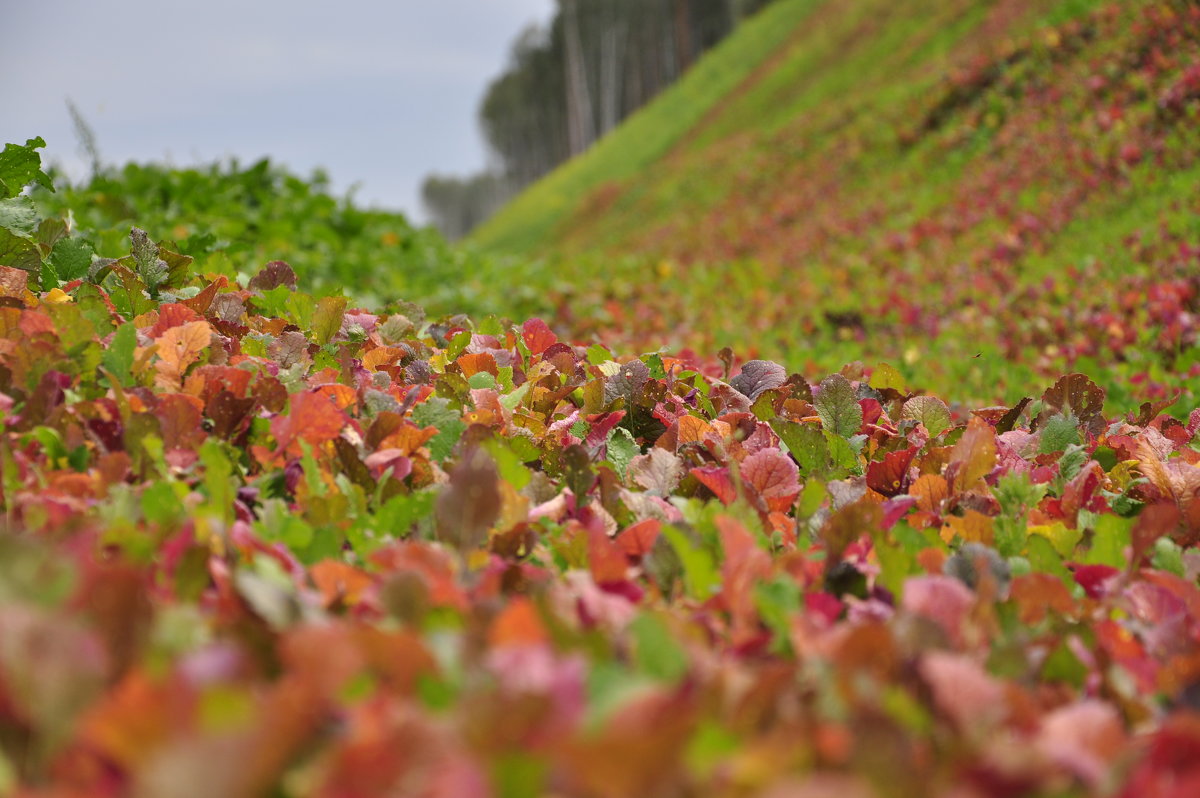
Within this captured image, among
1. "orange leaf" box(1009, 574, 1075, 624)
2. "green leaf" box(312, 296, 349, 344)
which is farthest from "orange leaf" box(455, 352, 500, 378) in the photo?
"orange leaf" box(1009, 574, 1075, 624)

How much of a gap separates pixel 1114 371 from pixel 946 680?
233 inches

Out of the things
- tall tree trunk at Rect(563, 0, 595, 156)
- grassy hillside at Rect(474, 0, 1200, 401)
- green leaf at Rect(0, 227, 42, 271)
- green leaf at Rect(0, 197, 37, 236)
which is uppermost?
tall tree trunk at Rect(563, 0, 595, 156)

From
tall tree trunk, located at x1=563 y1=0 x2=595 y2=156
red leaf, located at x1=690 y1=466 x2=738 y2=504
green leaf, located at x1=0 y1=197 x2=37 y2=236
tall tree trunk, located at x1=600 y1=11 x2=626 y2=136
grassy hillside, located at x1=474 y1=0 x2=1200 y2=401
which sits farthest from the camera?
tall tree trunk, located at x1=600 y1=11 x2=626 y2=136

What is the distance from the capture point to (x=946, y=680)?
0.86m

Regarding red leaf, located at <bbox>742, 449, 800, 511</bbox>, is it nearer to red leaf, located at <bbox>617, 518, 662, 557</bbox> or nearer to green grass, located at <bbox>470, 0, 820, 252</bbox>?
red leaf, located at <bbox>617, 518, 662, 557</bbox>

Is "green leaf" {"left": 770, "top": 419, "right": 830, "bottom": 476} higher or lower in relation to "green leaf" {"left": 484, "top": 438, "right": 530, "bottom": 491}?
lower

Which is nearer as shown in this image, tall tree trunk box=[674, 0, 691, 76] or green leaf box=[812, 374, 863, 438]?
green leaf box=[812, 374, 863, 438]

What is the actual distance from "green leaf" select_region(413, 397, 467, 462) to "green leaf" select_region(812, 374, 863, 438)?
901mm

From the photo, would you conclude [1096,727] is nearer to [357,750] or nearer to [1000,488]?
[357,750]

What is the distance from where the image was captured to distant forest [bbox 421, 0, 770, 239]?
52.6 metres

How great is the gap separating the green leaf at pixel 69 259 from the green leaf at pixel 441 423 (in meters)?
1.31

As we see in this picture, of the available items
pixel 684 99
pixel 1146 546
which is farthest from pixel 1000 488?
pixel 684 99

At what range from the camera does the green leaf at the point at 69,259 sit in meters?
2.48

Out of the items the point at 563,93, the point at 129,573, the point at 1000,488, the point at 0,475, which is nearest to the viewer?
the point at 129,573
